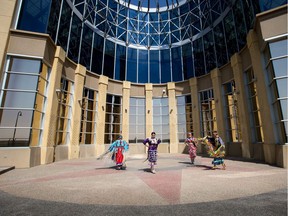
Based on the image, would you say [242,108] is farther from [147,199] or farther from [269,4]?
[147,199]

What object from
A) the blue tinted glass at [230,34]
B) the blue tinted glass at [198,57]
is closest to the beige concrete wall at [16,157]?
the blue tinted glass at [230,34]

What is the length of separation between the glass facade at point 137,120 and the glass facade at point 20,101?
39.2ft

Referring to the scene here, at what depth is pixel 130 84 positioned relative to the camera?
22.9m

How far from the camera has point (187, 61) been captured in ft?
75.9

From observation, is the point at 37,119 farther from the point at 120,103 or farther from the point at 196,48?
the point at 196,48

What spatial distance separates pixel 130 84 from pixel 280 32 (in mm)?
16317

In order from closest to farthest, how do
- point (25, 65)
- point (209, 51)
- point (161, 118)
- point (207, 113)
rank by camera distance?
point (25, 65)
point (207, 113)
point (209, 51)
point (161, 118)

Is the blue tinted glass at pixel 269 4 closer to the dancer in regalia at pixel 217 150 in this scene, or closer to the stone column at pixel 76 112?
the dancer in regalia at pixel 217 150

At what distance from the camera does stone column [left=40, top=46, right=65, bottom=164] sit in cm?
1221

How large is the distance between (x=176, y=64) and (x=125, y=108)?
31.4ft

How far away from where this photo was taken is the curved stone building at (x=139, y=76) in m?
10.5

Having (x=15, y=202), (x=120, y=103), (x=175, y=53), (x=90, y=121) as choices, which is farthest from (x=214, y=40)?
(x=15, y=202)

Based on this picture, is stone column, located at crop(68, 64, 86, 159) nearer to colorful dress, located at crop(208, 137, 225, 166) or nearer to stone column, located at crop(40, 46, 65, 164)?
stone column, located at crop(40, 46, 65, 164)

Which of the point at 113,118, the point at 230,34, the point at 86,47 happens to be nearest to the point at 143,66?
the point at 86,47
